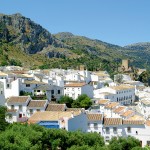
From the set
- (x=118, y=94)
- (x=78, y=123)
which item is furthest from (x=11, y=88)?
(x=118, y=94)

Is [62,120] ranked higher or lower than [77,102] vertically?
lower

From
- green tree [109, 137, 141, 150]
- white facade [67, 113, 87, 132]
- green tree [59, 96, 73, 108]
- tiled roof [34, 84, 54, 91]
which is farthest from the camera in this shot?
tiled roof [34, 84, 54, 91]

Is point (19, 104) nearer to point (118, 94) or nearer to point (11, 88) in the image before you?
point (11, 88)

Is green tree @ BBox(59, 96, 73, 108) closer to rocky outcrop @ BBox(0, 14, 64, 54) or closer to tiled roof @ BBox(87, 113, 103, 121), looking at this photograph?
tiled roof @ BBox(87, 113, 103, 121)

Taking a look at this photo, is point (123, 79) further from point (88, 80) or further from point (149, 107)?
point (149, 107)

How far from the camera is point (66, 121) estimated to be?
134 feet

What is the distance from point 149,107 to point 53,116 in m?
29.5

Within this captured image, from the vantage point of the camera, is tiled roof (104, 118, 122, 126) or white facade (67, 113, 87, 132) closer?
white facade (67, 113, 87, 132)

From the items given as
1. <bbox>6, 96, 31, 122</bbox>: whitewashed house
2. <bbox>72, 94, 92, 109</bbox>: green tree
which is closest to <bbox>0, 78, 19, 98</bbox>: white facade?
<bbox>6, 96, 31, 122</bbox>: whitewashed house

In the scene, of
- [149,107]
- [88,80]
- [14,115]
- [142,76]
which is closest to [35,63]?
[142,76]

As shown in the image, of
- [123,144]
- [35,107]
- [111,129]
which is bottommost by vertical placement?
[111,129]

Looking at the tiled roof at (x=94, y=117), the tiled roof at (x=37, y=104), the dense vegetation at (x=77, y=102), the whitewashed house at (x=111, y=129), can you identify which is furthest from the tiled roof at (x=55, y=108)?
the dense vegetation at (x=77, y=102)

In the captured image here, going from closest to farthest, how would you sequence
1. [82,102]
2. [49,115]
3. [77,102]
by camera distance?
1. [49,115]
2. [77,102]
3. [82,102]

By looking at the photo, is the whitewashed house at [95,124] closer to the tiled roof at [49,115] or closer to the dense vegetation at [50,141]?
the tiled roof at [49,115]
